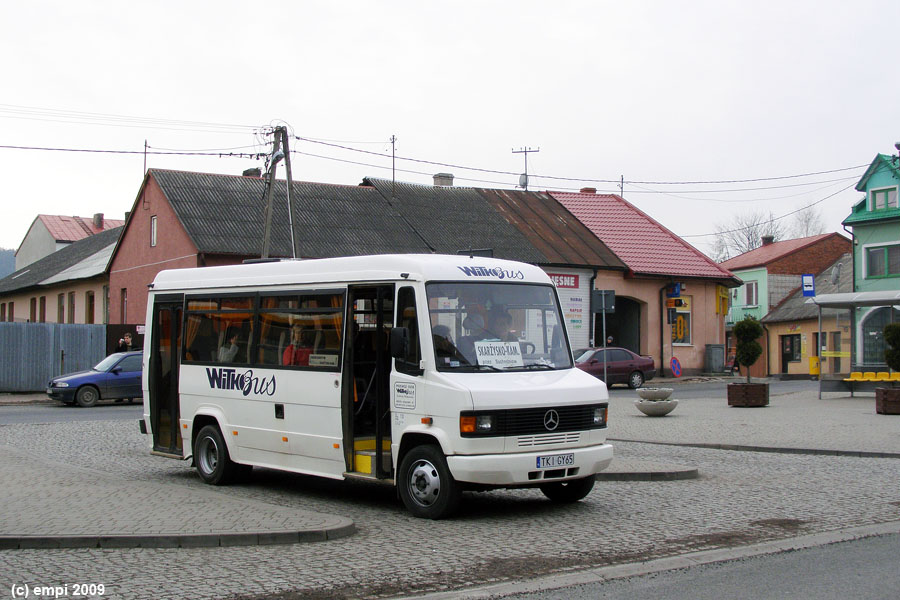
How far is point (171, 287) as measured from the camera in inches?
517

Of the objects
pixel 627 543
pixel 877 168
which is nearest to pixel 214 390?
pixel 627 543

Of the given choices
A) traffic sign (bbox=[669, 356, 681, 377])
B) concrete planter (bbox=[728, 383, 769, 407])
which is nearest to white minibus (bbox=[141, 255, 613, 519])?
concrete planter (bbox=[728, 383, 769, 407])

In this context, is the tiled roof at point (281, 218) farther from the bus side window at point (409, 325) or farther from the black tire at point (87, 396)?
the bus side window at point (409, 325)

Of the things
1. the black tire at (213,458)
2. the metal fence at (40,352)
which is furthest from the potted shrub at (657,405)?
the metal fence at (40,352)

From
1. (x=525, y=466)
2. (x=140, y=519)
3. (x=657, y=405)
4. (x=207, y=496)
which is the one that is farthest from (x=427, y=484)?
(x=657, y=405)

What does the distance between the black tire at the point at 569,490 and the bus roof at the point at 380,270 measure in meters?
2.20

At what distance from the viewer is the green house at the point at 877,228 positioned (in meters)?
47.0

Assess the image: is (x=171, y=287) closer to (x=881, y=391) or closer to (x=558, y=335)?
(x=558, y=335)

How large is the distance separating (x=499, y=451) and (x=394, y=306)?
74.3 inches

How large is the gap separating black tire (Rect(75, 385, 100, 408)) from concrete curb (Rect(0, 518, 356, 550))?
21.0 m

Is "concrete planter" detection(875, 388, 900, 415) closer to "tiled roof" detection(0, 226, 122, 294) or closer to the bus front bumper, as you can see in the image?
the bus front bumper

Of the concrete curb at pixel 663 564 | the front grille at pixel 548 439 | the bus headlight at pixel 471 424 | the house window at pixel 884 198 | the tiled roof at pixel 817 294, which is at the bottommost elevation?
the concrete curb at pixel 663 564

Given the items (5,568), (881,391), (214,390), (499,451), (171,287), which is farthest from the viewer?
(881,391)

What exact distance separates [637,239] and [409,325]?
3644 centimetres
